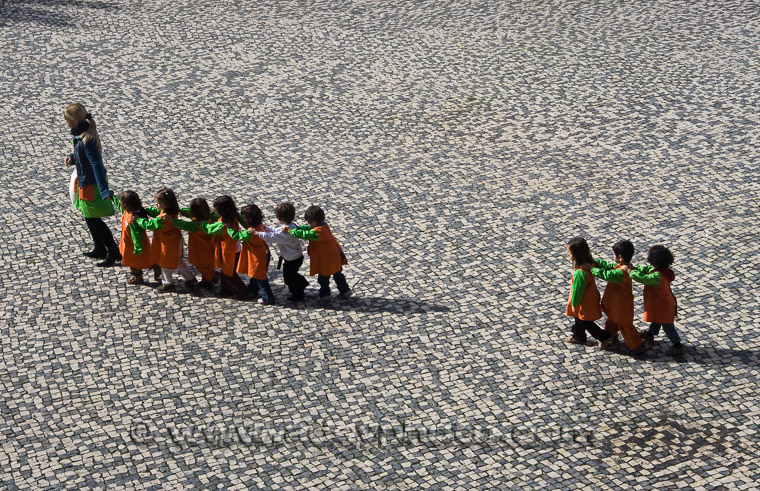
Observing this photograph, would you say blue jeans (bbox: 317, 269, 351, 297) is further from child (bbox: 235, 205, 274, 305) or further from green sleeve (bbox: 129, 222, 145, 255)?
green sleeve (bbox: 129, 222, 145, 255)

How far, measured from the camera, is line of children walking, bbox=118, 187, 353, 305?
8.84m

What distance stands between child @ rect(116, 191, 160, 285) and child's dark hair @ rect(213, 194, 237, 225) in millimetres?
675

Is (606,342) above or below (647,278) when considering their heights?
below

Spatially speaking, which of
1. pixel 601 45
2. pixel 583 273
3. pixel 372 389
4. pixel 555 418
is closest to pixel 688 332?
pixel 583 273

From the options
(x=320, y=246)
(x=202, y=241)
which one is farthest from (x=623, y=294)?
(x=202, y=241)

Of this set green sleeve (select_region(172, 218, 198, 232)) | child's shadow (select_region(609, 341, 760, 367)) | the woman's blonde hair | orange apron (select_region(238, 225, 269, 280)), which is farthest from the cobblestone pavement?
the woman's blonde hair

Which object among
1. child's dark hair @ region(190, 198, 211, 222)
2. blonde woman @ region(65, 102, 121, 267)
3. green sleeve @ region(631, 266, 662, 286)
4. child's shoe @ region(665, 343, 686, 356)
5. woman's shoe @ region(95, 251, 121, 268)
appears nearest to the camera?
green sleeve @ region(631, 266, 662, 286)

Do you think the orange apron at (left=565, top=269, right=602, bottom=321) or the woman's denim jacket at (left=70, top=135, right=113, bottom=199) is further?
the woman's denim jacket at (left=70, top=135, right=113, bottom=199)

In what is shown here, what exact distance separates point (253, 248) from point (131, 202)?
122cm

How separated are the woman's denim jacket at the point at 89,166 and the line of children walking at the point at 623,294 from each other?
164 inches

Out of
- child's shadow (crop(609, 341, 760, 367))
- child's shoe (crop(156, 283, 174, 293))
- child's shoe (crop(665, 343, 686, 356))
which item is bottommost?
child's shadow (crop(609, 341, 760, 367))

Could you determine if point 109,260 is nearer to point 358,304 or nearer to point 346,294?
point 346,294

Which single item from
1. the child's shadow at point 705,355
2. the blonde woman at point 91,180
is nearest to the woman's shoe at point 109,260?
the blonde woman at point 91,180

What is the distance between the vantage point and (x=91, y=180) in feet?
30.9
